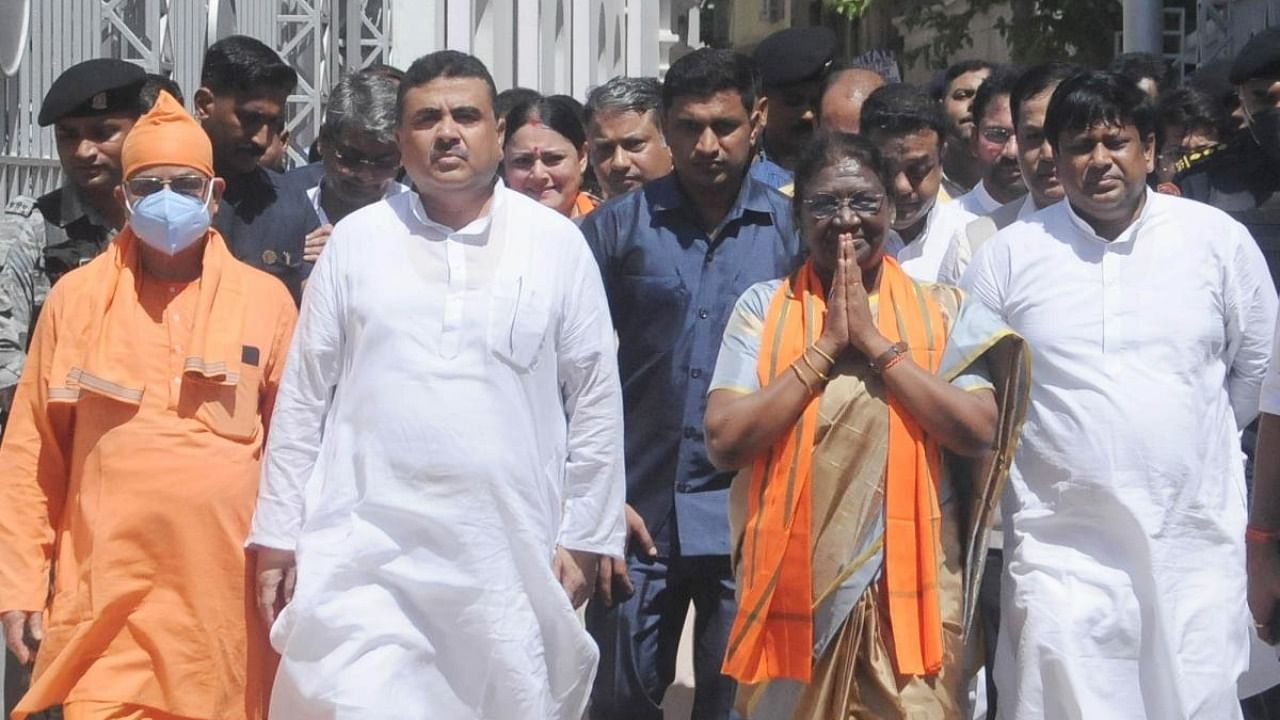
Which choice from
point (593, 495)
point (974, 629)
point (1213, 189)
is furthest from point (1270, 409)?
point (1213, 189)

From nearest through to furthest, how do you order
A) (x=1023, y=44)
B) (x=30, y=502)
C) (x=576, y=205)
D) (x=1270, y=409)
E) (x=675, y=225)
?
(x=1270, y=409), (x=30, y=502), (x=675, y=225), (x=576, y=205), (x=1023, y=44)

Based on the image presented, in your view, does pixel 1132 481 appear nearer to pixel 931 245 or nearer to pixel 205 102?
pixel 931 245

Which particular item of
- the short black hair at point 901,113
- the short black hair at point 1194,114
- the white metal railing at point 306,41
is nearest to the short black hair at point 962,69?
the short black hair at point 1194,114

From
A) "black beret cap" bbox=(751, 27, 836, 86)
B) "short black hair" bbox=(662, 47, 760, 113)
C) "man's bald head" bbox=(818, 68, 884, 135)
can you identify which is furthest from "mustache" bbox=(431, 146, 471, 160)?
"black beret cap" bbox=(751, 27, 836, 86)

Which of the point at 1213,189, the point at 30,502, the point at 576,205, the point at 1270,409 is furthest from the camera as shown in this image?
the point at 576,205

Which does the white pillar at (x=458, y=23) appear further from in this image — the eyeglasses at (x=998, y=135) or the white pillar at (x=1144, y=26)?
the eyeglasses at (x=998, y=135)

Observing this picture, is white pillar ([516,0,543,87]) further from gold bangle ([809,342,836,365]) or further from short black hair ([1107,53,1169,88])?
gold bangle ([809,342,836,365])

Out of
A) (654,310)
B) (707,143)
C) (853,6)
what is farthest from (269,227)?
(853,6)

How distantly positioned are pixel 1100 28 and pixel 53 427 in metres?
17.2

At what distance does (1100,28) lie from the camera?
2131cm

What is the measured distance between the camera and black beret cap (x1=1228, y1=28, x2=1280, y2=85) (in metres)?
7.22

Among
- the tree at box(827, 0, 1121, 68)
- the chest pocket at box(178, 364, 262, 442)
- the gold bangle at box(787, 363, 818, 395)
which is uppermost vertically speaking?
the tree at box(827, 0, 1121, 68)

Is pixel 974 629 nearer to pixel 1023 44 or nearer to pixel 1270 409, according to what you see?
pixel 1270 409

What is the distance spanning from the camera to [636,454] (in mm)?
6172
